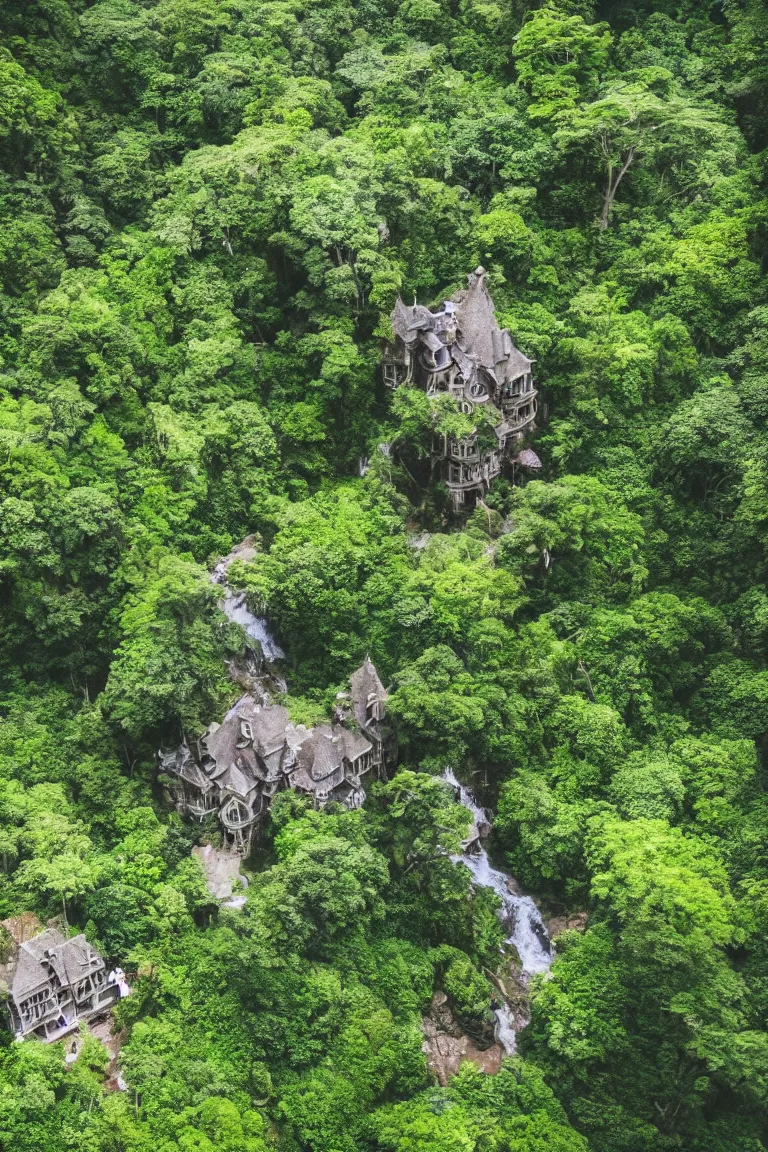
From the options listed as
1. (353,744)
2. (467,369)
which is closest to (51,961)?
(353,744)

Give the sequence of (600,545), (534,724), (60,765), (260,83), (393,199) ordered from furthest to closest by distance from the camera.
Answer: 1. (260,83)
2. (393,199)
3. (600,545)
4. (534,724)
5. (60,765)

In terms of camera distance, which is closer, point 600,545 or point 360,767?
point 360,767

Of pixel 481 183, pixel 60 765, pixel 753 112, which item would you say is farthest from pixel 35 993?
pixel 753 112

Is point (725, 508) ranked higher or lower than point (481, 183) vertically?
lower

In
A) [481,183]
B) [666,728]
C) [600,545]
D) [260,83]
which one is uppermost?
[260,83]

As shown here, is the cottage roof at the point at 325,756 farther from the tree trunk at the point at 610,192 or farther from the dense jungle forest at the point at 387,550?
the tree trunk at the point at 610,192

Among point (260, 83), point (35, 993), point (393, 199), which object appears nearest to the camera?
point (35, 993)

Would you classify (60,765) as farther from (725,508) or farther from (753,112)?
(753,112)
